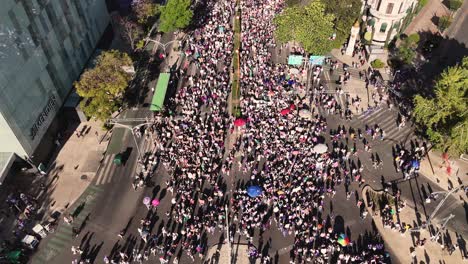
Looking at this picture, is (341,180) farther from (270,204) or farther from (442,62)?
(442,62)

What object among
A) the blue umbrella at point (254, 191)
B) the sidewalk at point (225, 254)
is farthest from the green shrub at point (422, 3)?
the sidewalk at point (225, 254)

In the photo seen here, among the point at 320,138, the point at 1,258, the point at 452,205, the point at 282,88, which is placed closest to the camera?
the point at 1,258

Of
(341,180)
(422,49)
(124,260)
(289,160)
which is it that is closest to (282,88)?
(289,160)

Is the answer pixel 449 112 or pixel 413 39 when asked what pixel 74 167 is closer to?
pixel 449 112

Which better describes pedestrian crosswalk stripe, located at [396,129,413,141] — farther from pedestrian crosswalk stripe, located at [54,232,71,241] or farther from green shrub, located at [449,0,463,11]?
pedestrian crosswalk stripe, located at [54,232,71,241]

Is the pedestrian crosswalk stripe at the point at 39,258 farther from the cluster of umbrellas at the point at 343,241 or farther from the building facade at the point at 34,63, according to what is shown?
the cluster of umbrellas at the point at 343,241

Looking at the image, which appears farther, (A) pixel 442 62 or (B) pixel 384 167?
(A) pixel 442 62

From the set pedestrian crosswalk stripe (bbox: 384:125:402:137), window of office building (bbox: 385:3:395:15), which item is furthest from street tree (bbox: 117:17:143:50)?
pedestrian crosswalk stripe (bbox: 384:125:402:137)
